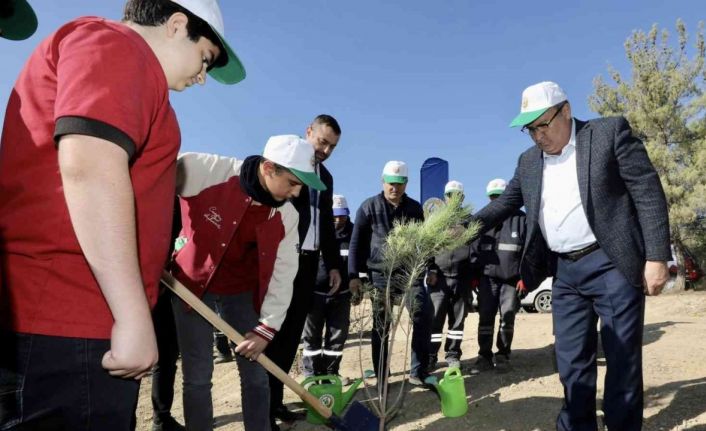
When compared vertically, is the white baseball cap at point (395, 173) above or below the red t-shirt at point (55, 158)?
above

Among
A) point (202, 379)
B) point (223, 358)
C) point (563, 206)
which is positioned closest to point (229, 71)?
point (202, 379)

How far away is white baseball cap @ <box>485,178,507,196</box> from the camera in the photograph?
20.1 ft

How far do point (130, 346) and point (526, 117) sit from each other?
8.50 ft

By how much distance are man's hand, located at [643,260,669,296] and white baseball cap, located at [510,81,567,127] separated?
1.05 m

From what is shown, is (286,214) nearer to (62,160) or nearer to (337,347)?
(62,160)

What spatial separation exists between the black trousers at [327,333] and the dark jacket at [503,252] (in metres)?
1.83

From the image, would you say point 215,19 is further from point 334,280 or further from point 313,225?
point 334,280

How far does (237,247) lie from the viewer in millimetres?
2871

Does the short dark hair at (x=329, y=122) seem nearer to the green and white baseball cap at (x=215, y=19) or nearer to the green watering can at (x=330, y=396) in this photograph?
the green watering can at (x=330, y=396)

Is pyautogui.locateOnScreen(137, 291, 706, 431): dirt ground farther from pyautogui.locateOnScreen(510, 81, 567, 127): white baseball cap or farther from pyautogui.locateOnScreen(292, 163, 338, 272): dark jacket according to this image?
pyautogui.locateOnScreen(510, 81, 567, 127): white baseball cap

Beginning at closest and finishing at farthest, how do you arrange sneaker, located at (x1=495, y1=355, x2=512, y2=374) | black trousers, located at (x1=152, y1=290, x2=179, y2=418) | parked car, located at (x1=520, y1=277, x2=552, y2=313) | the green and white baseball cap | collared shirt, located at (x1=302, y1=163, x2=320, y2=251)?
the green and white baseball cap, black trousers, located at (x1=152, y1=290, x2=179, y2=418), collared shirt, located at (x1=302, y1=163, x2=320, y2=251), sneaker, located at (x1=495, y1=355, x2=512, y2=374), parked car, located at (x1=520, y1=277, x2=552, y2=313)

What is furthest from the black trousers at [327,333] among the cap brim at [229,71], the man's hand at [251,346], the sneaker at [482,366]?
the cap brim at [229,71]

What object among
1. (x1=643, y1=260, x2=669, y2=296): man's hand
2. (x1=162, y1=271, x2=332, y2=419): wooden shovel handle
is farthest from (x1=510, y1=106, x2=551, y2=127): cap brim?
(x1=162, y1=271, x2=332, y2=419): wooden shovel handle

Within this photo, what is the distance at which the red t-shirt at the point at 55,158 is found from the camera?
103 cm
